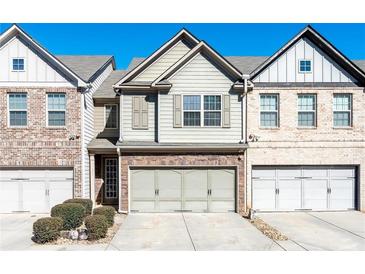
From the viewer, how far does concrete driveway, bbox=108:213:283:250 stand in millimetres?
9328

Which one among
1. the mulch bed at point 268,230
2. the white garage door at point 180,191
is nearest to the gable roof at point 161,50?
the white garage door at point 180,191

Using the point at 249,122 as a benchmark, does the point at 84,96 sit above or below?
above

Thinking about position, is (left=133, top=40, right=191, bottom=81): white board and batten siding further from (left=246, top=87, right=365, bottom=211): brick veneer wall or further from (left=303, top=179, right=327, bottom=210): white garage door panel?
(left=303, top=179, right=327, bottom=210): white garage door panel

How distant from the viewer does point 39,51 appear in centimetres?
1445

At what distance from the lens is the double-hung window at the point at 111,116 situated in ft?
54.7

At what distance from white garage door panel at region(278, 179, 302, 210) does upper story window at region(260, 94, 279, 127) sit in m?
3.06

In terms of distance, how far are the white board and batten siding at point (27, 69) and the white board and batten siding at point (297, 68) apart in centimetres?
1024

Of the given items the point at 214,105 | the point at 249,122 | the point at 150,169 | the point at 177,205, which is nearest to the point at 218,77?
the point at 214,105

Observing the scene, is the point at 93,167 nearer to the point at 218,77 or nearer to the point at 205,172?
the point at 205,172

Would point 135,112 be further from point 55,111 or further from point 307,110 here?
point 307,110

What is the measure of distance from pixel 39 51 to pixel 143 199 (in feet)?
29.8

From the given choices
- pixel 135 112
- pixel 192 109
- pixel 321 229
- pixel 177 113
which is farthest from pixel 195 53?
pixel 321 229

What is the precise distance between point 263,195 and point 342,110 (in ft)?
19.8

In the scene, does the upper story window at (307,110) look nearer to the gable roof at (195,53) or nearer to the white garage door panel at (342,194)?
the white garage door panel at (342,194)
